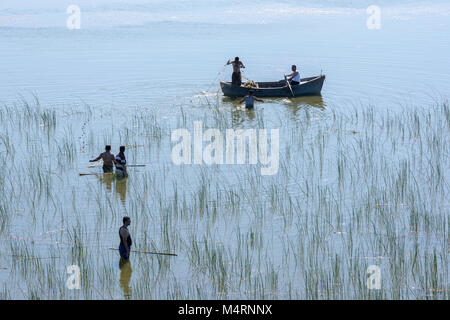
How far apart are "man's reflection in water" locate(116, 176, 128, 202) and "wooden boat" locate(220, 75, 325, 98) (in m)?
8.25

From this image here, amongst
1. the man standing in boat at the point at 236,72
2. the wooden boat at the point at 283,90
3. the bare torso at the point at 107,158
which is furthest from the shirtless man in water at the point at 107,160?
the man standing in boat at the point at 236,72

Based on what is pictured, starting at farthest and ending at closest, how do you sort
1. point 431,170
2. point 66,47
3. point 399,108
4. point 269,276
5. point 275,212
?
A: point 66,47 < point 399,108 < point 431,170 < point 275,212 < point 269,276

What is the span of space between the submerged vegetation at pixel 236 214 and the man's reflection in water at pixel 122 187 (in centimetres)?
4

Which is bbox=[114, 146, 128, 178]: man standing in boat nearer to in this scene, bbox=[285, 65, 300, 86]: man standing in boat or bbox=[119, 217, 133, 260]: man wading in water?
bbox=[119, 217, 133, 260]: man wading in water

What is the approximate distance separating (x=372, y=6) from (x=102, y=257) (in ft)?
130

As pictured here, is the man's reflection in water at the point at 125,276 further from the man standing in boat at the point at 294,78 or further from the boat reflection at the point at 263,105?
the man standing in boat at the point at 294,78

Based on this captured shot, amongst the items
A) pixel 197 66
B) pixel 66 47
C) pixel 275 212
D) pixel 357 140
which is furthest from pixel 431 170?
pixel 66 47

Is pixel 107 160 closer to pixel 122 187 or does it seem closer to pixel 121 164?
pixel 121 164

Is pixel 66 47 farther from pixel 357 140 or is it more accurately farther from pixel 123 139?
pixel 357 140

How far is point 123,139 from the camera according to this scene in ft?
53.6

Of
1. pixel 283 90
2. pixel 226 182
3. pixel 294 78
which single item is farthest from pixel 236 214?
pixel 294 78

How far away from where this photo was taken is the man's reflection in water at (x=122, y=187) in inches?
496

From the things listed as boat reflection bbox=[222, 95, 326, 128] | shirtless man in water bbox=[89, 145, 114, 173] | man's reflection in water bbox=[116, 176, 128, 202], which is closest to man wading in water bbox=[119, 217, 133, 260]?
man's reflection in water bbox=[116, 176, 128, 202]

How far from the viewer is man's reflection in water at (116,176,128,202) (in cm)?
1261
